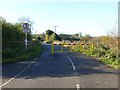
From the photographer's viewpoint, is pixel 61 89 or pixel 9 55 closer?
pixel 61 89

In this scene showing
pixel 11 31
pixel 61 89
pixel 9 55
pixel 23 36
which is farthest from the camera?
pixel 23 36

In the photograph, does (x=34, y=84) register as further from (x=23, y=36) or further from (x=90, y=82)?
(x=23, y=36)

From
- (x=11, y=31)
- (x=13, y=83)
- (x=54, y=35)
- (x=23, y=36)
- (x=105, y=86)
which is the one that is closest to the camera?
(x=105, y=86)

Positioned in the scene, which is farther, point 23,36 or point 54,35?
point 54,35

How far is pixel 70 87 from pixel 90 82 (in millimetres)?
1893

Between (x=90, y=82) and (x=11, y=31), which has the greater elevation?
(x=11, y=31)

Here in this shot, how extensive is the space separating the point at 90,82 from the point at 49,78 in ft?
8.01

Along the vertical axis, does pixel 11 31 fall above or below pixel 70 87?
above

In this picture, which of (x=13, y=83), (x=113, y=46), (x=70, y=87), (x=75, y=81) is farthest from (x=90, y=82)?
(x=113, y=46)

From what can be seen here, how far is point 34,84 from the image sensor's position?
14.7 meters

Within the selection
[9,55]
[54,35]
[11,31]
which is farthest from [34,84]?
[54,35]

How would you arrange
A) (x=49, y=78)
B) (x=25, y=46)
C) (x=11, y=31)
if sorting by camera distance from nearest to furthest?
(x=49, y=78) → (x=11, y=31) → (x=25, y=46)

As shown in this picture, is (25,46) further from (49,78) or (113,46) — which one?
(49,78)

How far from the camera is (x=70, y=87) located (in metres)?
13.8
